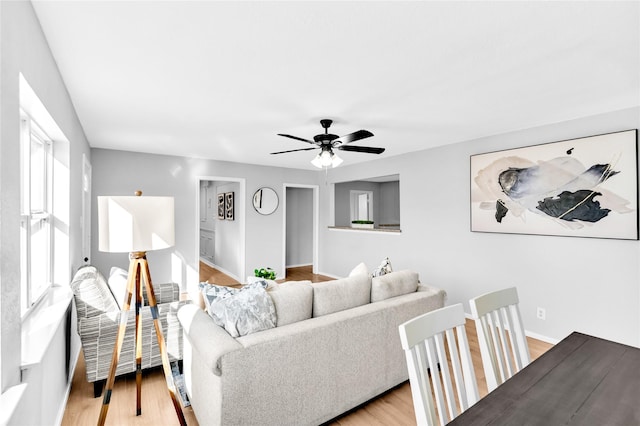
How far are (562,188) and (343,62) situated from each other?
2766 mm

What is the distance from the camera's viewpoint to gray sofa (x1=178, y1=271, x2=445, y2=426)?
1.68 metres

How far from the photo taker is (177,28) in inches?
65.2

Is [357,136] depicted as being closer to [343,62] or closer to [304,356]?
[343,62]

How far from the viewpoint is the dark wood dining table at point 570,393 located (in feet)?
3.15

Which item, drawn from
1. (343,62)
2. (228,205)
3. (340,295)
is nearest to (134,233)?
(340,295)

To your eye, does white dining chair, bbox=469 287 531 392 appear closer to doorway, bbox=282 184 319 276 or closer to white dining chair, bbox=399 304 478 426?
white dining chair, bbox=399 304 478 426

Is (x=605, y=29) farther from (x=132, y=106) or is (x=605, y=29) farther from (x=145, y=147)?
(x=145, y=147)

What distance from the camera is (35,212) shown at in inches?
82.2

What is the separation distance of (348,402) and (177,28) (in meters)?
2.50

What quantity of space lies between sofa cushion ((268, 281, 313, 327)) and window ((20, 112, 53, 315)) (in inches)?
55.9

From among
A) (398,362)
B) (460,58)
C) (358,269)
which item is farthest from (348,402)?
(460,58)

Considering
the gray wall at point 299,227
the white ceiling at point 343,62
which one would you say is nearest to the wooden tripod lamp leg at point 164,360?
the white ceiling at point 343,62

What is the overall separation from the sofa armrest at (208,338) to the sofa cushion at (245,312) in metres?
0.05

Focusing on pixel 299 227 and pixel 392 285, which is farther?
pixel 299 227
